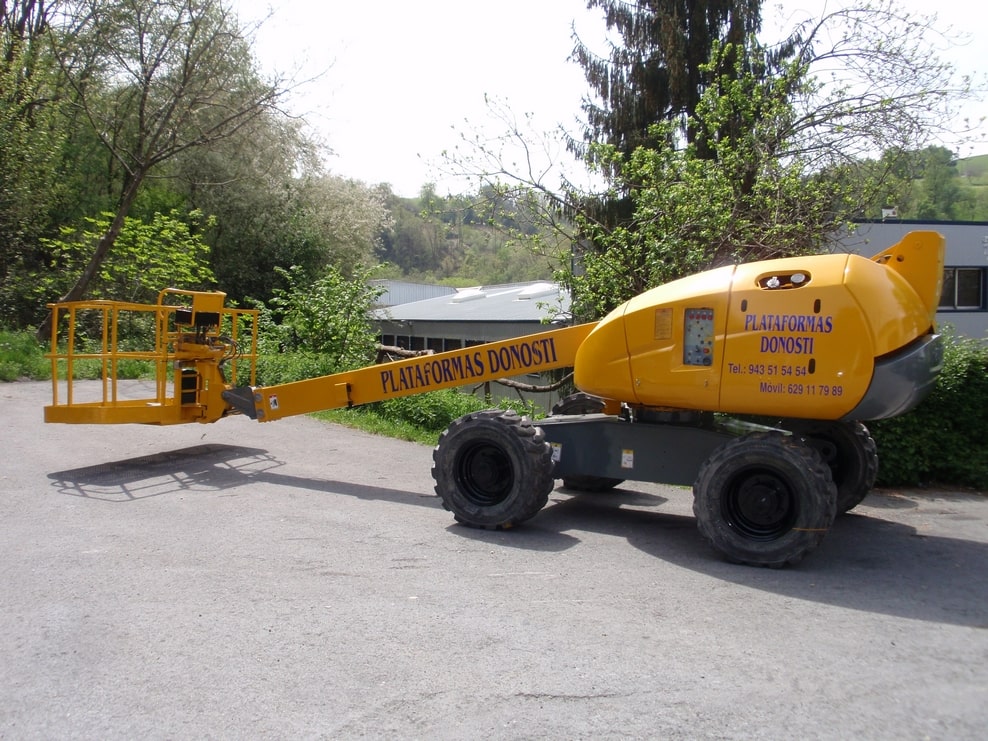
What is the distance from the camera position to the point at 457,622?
17.5 ft

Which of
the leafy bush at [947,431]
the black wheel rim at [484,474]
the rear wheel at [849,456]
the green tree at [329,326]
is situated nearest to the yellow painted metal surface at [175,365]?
the black wheel rim at [484,474]

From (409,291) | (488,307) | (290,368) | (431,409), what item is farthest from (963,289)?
(409,291)

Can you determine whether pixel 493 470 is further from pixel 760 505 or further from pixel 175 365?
pixel 175 365

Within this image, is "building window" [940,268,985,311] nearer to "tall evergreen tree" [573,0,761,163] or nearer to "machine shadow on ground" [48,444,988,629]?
"tall evergreen tree" [573,0,761,163]

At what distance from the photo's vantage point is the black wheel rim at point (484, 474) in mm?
7945

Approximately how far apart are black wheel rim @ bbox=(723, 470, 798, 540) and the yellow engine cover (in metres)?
0.54

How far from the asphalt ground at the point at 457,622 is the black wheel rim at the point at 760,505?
13.9 inches

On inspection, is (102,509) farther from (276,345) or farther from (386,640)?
(276,345)

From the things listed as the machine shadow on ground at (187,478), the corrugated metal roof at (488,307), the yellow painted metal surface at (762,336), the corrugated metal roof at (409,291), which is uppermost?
the corrugated metal roof at (409,291)

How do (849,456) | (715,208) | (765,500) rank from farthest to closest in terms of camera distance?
1. (715,208)
2. (849,456)
3. (765,500)

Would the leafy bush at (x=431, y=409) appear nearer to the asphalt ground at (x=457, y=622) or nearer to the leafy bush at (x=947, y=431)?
the asphalt ground at (x=457, y=622)

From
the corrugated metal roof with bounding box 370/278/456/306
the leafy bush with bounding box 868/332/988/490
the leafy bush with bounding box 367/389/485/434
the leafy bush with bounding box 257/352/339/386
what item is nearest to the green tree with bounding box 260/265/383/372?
the leafy bush with bounding box 257/352/339/386

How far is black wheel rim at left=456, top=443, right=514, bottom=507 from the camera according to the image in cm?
795

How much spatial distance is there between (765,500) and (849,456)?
1.95 m
